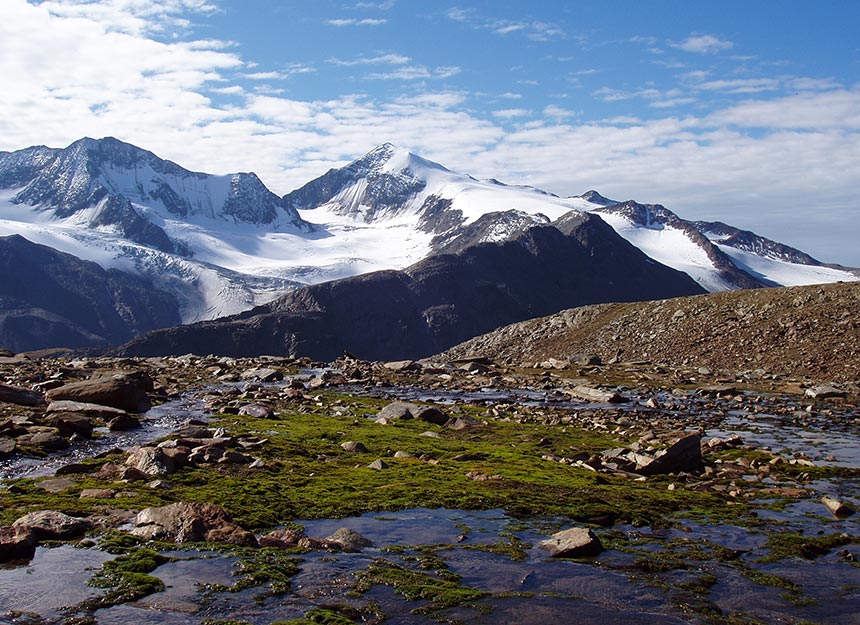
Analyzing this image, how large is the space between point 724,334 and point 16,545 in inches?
2885

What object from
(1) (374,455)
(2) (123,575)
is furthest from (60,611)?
(1) (374,455)

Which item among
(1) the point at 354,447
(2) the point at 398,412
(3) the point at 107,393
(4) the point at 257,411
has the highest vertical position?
(3) the point at 107,393

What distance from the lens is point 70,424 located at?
26234 millimetres

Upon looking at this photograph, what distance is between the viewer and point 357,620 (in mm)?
12258

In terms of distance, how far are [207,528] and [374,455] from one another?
35.1ft

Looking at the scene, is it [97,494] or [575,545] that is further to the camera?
[97,494]

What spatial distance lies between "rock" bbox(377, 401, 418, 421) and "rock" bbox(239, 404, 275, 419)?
17.5 feet

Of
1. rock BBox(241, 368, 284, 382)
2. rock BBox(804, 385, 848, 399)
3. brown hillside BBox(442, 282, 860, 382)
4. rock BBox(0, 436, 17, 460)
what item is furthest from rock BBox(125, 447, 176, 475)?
brown hillside BBox(442, 282, 860, 382)

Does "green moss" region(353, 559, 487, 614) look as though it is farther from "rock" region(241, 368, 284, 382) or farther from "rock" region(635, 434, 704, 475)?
"rock" region(241, 368, 284, 382)

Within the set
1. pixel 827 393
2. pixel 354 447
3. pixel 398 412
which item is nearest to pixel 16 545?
Answer: pixel 354 447

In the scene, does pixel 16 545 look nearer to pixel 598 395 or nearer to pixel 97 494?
pixel 97 494

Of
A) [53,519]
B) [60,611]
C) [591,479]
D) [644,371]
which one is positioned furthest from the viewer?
[644,371]

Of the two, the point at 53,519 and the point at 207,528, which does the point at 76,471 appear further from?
the point at 207,528

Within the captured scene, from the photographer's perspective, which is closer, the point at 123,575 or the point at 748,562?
the point at 123,575
